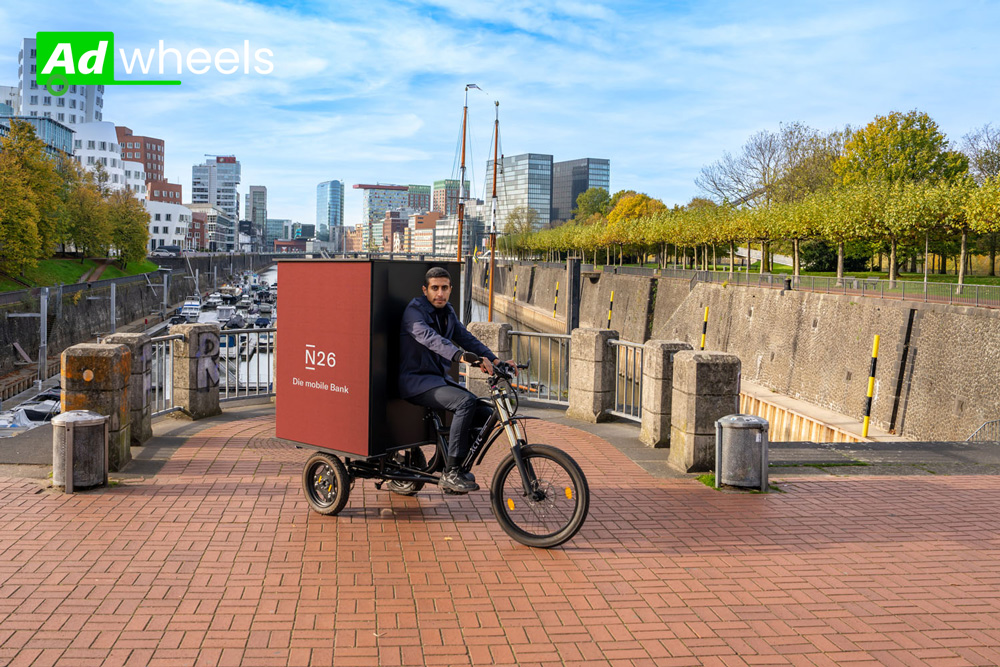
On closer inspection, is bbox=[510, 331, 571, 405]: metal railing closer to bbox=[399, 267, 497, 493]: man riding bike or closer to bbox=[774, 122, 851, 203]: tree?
bbox=[399, 267, 497, 493]: man riding bike

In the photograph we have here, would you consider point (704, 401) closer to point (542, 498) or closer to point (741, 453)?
point (741, 453)

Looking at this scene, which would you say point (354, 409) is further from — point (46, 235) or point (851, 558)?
point (46, 235)

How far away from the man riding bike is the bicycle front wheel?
0.95ft

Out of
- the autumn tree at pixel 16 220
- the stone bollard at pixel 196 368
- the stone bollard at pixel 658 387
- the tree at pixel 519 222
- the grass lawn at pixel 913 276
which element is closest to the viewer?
the stone bollard at pixel 658 387

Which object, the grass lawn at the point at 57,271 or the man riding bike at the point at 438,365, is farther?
the grass lawn at the point at 57,271

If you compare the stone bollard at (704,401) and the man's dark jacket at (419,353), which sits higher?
the man's dark jacket at (419,353)

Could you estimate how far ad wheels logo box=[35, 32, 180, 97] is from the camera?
34375 mm

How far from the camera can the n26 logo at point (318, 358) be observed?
6285 millimetres

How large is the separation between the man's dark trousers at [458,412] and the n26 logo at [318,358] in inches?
34.4

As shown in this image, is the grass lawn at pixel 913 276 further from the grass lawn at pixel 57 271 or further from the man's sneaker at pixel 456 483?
the grass lawn at pixel 57 271

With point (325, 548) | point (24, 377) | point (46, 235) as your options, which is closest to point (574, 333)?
point (325, 548)

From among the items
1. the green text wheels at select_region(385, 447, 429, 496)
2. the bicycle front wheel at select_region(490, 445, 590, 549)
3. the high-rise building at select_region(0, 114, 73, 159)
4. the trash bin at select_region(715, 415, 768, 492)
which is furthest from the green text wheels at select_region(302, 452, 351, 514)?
the high-rise building at select_region(0, 114, 73, 159)

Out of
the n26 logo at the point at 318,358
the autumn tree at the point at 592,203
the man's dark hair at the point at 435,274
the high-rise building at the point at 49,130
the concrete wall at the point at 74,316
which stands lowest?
the concrete wall at the point at 74,316

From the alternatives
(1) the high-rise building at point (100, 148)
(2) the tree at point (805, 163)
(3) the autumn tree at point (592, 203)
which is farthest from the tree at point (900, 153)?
(1) the high-rise building at point (100, 148)
